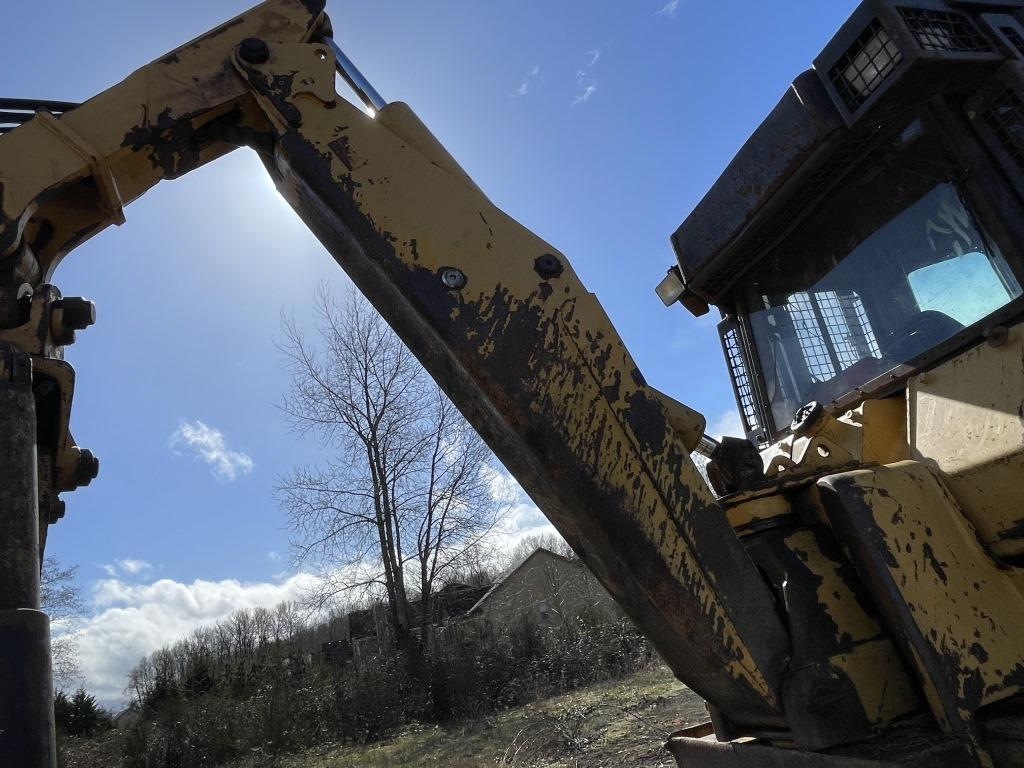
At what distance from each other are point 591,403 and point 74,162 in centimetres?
166

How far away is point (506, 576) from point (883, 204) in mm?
28764

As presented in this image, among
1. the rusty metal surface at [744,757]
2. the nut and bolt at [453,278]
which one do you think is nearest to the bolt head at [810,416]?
the rusty metal surface at [744,757]

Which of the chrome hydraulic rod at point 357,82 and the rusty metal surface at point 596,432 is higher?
the chrome hydraulic rod at point 357,82

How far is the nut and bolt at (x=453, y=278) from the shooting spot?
1954mm

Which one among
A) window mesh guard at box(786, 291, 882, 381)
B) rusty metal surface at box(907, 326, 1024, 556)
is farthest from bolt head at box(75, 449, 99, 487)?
window mesh guard at box(786, 291, 882, 381)

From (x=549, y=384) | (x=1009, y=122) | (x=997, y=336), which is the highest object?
(x=1009, y=122)

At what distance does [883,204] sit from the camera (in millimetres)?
2557

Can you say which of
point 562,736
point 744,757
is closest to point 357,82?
point 744,757

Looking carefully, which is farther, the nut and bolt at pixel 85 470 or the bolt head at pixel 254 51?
the bolt head at pixel 254 51

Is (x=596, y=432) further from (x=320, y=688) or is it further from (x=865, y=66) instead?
(x=320, y=688)

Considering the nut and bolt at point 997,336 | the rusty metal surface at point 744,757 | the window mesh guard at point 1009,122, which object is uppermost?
the window mesh guard at point 1009,122

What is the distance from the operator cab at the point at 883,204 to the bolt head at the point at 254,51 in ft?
5.97

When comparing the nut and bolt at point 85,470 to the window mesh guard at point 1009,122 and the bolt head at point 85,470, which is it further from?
the window mesh guard at point 1009,122

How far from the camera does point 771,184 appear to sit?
271 cm
